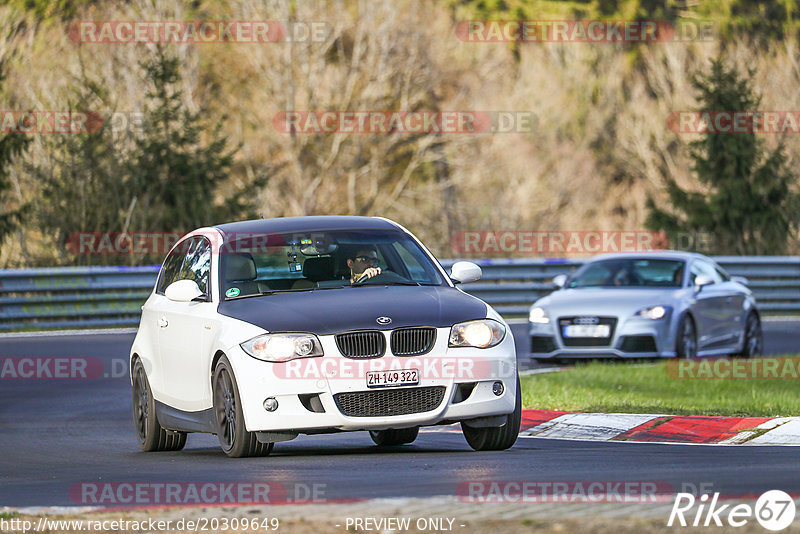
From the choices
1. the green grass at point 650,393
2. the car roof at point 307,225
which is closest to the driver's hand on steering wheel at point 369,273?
the car roof at point 307,225

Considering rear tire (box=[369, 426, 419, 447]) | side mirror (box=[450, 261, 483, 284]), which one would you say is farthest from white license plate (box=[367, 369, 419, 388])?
rear tire (box=[369, 426, 419, 447])

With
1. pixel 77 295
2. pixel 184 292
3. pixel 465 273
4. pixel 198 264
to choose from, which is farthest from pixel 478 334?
pixel 77 295

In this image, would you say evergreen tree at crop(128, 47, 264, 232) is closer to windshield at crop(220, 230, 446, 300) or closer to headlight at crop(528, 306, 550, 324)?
headlight at crop(528, 306, 550, 324)

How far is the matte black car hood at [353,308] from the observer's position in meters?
9.86

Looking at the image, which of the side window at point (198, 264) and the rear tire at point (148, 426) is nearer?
the side window at point (198, 264)

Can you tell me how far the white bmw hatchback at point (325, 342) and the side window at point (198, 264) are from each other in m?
0.02

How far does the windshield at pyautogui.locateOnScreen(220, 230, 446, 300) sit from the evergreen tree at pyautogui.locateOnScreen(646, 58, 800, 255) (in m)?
24.6

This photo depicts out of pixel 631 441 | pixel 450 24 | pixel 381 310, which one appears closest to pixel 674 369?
pixel 631 441

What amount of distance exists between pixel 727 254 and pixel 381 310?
85.4ft

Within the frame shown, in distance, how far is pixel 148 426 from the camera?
1184cm

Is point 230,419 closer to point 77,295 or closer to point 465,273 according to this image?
point 465,273

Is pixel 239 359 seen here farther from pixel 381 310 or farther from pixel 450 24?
pixel 450 24

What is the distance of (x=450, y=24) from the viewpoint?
159 feet

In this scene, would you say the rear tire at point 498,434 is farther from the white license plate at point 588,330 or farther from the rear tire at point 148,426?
the white license plate at point 588,330
